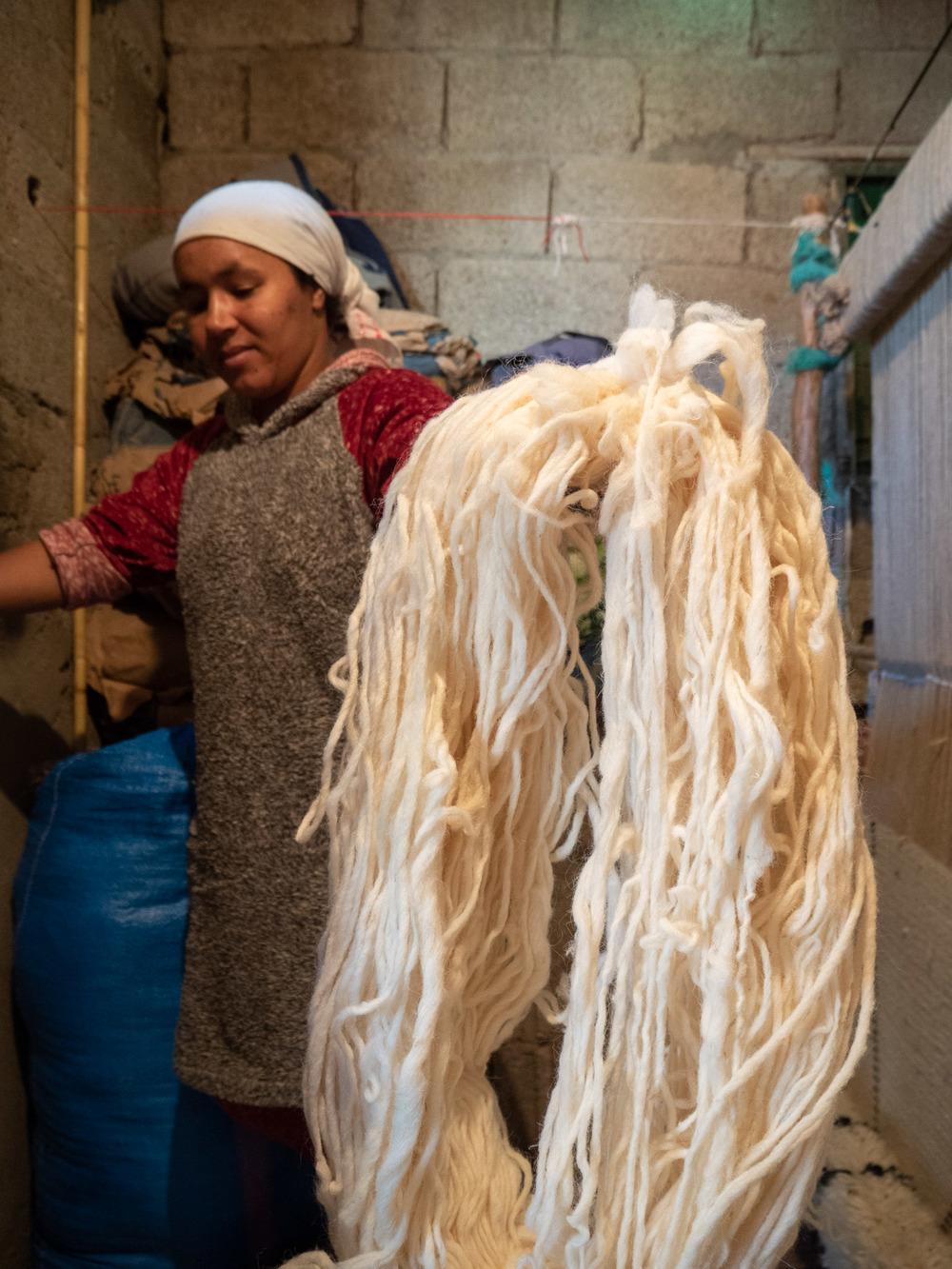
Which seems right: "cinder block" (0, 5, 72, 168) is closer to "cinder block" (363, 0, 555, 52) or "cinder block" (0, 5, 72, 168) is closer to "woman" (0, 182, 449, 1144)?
"woman" (0, 182, 449, 1144)

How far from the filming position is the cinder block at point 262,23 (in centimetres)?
157

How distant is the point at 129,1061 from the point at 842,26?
79.4 inches

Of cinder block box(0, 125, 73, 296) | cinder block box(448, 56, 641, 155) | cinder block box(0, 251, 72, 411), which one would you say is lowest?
cinder block box(0, 251, 72, 411)

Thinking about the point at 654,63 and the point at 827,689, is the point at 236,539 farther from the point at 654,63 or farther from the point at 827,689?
the point at 654,63

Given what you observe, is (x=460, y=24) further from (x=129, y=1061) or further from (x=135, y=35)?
(x=129, y=1061)

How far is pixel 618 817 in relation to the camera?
0.47 metres

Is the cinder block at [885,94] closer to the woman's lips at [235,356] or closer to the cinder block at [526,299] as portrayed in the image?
the cinder block at [526,299]

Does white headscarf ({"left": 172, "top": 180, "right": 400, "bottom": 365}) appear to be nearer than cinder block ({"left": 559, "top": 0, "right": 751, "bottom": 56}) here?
Yes

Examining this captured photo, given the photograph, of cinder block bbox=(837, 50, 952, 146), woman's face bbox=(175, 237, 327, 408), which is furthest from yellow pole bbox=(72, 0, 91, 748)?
cinder block bbox=(837, 50, 952, 146)

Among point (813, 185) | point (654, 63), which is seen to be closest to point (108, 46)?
point (654, 63)

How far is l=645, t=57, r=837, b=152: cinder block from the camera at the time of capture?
1552 millimetres

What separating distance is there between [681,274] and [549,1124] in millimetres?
1479

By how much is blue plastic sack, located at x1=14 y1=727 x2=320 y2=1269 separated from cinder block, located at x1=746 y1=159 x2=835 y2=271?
132cm

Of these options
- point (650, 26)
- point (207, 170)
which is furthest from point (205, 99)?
point (650, 26)
